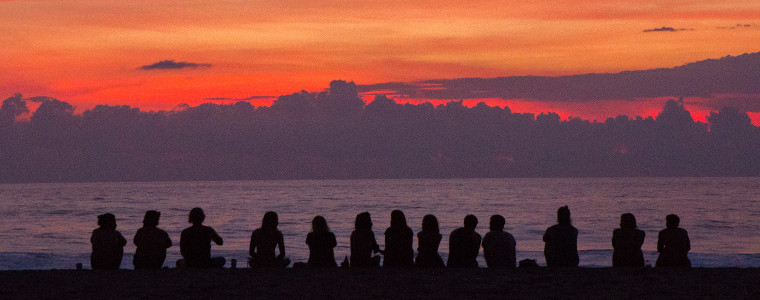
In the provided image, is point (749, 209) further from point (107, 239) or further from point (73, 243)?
point (107, 239)

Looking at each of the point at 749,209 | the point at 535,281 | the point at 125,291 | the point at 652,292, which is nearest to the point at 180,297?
the point at 125,291

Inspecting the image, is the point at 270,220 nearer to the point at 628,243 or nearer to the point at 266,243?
the point at 266,243

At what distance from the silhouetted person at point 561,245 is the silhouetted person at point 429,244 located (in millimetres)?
1674

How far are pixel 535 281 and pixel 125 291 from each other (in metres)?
5.03

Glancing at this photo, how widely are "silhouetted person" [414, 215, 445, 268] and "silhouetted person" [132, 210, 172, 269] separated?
12.5 feet

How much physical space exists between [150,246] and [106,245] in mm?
666

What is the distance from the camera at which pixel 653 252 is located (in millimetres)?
29359

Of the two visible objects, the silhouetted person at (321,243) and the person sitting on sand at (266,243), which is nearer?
the silhouetted person at (321,243)

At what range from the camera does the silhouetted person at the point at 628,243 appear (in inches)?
493

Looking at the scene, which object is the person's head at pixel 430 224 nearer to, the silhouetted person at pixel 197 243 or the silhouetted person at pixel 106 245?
the silhouetted person at pixel 197 243

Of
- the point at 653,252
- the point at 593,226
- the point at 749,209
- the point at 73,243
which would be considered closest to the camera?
the point at 653,252

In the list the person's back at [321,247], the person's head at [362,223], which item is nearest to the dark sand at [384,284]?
the person's back at [321,247]

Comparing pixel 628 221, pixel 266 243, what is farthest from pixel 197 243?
pixel 628 221

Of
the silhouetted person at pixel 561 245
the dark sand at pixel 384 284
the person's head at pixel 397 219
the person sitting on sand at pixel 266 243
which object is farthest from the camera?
the person sitting on sand at pixel 266 243
